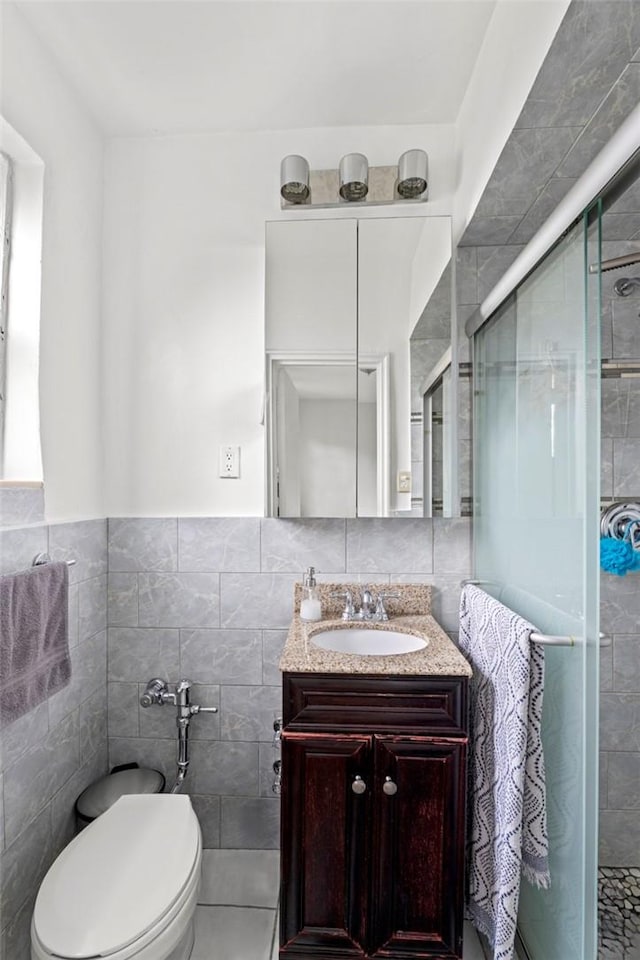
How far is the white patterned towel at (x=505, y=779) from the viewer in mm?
1196

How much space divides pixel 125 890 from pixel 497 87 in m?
2.10

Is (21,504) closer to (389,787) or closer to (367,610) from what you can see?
(367,610)

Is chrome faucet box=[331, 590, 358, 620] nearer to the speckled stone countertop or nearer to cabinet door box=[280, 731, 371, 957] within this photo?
the speckled stone countertop

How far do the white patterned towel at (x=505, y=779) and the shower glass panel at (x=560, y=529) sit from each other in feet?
0.13

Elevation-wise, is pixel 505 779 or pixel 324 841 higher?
pixel 505 779

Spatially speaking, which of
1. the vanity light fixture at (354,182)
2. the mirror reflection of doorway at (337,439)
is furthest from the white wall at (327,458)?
the vanity light fixture at (354,182)

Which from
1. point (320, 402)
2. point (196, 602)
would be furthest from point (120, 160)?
point (196, 602)

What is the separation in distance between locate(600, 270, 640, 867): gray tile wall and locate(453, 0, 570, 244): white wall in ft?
1.81

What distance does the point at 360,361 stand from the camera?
70.5 inches

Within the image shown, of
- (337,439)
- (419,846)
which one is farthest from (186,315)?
(419,846)

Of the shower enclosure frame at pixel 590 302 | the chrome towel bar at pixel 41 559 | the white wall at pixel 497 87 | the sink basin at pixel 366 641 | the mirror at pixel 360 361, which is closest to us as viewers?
the shower enclosure frame at pixel 590 302

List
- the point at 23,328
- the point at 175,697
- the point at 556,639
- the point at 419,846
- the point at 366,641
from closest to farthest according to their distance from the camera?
the point at 556,639, the point at 419,846, the point at 23,328, the point at 366,641, the point at 175,697

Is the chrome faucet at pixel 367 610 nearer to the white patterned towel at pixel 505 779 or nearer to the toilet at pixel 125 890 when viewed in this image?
the white patterned towel at pixel 505 779

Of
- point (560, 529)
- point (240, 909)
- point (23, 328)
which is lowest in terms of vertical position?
point (240, 909)
